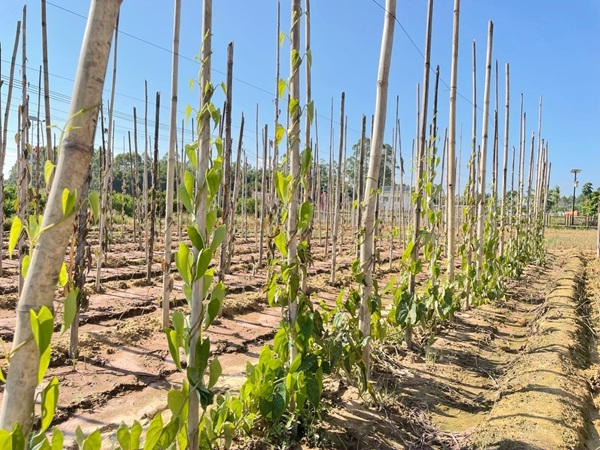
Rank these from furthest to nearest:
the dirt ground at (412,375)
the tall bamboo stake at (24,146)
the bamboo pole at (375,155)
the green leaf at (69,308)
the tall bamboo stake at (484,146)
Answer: the tall bamboo stake at (484,146), the tall bamboo stake at (24,146), the bamboo pole at (375,155), the dirt ground at (412,375), the green leaf at (69,308)

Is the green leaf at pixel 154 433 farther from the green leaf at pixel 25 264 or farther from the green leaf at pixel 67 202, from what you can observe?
the green leaf at pixel 67 202

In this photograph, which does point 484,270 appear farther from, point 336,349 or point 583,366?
point 336,349

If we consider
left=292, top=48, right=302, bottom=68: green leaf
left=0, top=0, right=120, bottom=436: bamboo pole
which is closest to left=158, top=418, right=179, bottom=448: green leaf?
left=0, top=0, right=120, bottom=436: bamboo pole

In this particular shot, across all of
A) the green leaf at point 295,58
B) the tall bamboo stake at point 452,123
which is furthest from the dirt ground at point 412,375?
the green leaf at point 295,58

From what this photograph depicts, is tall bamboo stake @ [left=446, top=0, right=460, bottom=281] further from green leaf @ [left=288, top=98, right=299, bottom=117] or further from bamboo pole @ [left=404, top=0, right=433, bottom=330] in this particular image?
green leaf @ [left=288, top=98, right=299, bottom=117]

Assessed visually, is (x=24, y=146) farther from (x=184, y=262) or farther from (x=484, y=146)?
(x=484, y=146)

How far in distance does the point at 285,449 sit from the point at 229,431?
44 centimetres

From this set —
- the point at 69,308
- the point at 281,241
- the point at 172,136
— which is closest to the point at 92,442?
the point at 69,308

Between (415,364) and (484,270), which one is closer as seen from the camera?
(415,364)

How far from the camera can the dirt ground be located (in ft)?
8.55

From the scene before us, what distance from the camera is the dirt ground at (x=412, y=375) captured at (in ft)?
8.55

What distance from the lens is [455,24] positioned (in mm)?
5016

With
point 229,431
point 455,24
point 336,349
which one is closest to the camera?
point 229,431

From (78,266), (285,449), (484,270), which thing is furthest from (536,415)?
(484,270)
